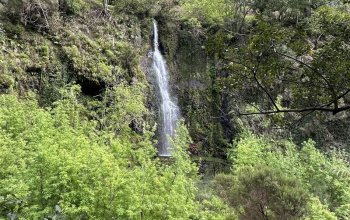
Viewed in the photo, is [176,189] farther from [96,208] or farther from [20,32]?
[20,32]

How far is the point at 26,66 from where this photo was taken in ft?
60.2

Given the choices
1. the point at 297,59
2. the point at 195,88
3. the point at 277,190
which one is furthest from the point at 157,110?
the point at 297,59

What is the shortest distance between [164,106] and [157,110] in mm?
769

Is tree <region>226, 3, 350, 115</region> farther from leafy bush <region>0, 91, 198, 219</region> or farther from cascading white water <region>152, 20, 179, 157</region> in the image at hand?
cascading white water <region>152, 20, 179, 157</region>

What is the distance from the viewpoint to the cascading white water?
80.9ft

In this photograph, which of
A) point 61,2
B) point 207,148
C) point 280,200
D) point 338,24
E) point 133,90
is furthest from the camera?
point 207,148

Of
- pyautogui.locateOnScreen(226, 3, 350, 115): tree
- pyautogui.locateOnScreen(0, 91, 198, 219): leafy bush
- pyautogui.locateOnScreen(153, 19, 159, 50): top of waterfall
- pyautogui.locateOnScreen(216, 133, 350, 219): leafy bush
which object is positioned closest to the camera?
pyautogui.locateOnScreen(226, 3, 350, 115): tree

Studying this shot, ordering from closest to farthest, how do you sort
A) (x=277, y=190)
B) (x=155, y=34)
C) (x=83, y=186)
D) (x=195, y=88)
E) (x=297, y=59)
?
(x=297, y=59) → (x=83, y=186) → (x=277, y=190) → (x=155, y=34) → (x=195, y=88)

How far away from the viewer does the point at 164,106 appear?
84.2ft

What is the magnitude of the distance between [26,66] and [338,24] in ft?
51.5

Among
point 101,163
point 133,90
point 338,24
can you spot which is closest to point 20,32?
point 133,90

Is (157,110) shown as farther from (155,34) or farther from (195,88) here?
(155,34)

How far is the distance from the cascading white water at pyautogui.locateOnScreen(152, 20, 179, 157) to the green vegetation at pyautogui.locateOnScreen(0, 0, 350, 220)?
1.96 feet

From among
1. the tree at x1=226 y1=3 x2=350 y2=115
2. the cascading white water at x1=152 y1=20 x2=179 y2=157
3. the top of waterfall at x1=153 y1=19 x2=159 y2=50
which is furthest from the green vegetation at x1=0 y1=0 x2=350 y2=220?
the cascading white water at x1=152 y1=20 x2=179 y2=157
